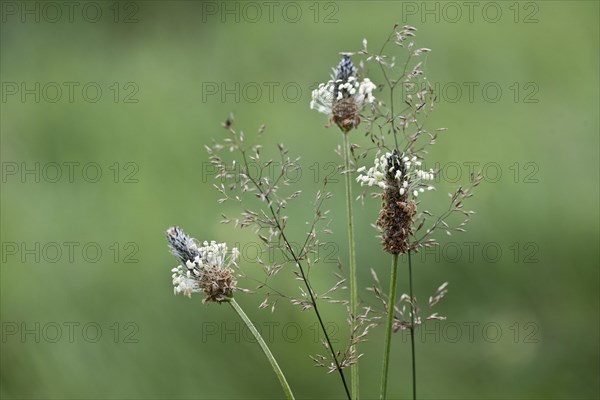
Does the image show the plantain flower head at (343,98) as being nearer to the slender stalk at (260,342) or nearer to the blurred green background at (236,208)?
the slender stalk at (260,342)

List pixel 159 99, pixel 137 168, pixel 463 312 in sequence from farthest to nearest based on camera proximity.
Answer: pixel 159 99 < pixel 137 168 < pixel 463 312

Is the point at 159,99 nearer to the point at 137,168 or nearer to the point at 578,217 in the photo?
the point at 137,168

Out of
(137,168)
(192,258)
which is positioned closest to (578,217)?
(137,168)

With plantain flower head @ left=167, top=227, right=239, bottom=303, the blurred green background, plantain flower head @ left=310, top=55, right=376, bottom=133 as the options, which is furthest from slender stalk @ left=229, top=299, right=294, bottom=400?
the blurred green background

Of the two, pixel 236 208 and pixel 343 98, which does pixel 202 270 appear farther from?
pixel 236 208

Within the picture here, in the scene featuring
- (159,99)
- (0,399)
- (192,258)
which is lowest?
(0,399)

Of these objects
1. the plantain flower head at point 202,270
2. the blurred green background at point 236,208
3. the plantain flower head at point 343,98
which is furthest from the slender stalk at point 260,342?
the blurred green background at point 236,208

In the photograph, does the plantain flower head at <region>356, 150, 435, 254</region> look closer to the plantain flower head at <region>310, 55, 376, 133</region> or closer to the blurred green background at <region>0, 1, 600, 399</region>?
the plantain flower head at <region>310, 55, 376, 133</region>

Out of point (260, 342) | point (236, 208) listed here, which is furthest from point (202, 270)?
point (236, 208)
